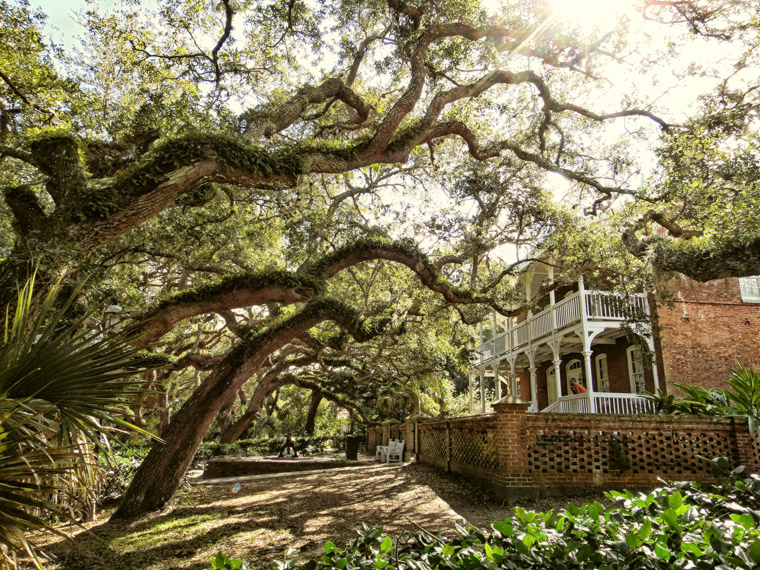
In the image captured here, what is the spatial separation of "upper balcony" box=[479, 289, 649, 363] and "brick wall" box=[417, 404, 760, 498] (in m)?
2.99

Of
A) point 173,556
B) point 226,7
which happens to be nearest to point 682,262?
point 173,556

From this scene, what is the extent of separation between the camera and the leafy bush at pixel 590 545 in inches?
67.7

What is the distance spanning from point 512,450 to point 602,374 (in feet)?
37.5

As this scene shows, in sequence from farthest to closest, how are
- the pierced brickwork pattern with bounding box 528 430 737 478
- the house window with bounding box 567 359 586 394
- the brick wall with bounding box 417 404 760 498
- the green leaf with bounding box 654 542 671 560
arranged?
the house window with bounding box 567 359 586 394, the pierced brickwork pattern with bounding box 528 430 737 478, the brick wall with bounding box 417 404 760 498, the green leaf with bounding box 654 542 671 560

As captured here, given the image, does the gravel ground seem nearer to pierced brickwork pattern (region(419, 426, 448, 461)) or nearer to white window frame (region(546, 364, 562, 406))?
pierced brickwork pattern (region(419, 426, 448, 461))

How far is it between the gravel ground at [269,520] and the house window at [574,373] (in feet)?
33.0

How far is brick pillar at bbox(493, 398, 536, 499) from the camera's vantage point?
848 cm

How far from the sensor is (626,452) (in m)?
9.16

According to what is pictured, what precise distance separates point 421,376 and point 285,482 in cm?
623

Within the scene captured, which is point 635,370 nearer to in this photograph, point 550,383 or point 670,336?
point 670,336

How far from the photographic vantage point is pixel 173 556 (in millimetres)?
5789

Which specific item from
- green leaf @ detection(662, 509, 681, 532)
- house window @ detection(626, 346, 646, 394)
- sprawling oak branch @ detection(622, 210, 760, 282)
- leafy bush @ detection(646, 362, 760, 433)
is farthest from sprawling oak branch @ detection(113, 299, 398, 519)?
house window @ detection(626, 346, 646, 394)

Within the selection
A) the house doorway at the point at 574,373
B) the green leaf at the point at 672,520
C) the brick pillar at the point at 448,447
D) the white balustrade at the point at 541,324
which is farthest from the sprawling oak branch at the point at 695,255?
the house doorway at the point at 574,373

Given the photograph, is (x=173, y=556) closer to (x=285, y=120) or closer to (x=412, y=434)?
(x=285, y=120)
